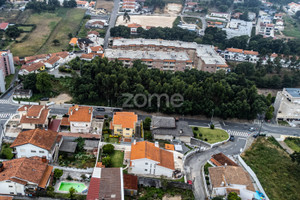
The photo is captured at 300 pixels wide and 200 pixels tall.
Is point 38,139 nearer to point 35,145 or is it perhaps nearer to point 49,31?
point 35,145

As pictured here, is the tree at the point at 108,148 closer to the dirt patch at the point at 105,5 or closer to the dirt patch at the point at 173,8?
the dirt patch at the point at 105,5

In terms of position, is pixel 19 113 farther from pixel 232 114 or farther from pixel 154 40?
pixel 154 40

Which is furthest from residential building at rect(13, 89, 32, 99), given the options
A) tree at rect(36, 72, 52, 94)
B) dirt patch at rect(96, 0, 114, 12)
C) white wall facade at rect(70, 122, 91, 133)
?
dirt patch at rect(96, 0, 114, 12)

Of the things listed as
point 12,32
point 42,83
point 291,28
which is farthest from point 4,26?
point 291,28

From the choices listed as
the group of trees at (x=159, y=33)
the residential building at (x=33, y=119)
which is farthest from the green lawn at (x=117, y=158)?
the group of trees at (x=159, y=33)

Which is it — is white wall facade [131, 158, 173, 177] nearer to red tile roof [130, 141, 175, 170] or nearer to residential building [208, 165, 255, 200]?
red tile roof [130, 141, 175, 170]
